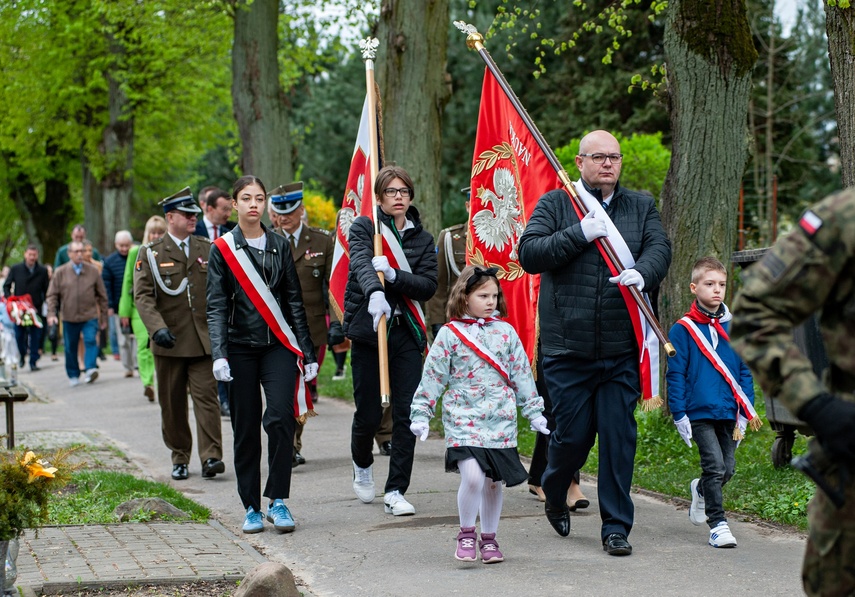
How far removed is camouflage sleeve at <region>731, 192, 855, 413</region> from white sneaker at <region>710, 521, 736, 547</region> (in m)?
3.31

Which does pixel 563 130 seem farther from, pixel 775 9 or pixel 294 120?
pixel 294 120

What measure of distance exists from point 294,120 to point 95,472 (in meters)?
34.1

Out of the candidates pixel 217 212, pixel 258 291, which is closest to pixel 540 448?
pixel 258 291

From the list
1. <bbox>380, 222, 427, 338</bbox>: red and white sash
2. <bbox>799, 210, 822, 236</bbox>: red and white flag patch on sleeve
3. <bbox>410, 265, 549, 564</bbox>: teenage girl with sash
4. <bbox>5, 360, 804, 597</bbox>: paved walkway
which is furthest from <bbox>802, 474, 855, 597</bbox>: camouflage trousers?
<bbox>380, 222, 427, 338</bbox>: red and white sash

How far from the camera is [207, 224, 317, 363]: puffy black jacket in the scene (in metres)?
7.20

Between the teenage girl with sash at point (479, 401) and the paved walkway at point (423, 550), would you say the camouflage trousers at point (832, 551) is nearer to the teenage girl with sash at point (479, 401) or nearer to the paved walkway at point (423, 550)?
the paved walkway at point (423, 550)

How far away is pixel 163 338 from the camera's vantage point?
9.23 meters

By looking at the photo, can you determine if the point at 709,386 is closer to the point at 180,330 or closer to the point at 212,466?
the point at 212,466

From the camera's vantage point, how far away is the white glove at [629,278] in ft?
19.9

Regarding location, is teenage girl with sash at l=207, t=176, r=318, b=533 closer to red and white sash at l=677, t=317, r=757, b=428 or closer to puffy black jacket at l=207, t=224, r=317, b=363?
puffy black jacket at l=207, t=224, r=317, b=363

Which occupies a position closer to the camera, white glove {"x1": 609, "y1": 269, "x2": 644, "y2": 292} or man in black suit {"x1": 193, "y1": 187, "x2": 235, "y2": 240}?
white glove {"x1": 609, "y1": 269, "x2": 644, "y2": 292}

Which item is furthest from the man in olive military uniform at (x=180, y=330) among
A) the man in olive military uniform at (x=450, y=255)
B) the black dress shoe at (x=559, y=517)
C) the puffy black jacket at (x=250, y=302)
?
the black dress shoe at (x=559, y=517)

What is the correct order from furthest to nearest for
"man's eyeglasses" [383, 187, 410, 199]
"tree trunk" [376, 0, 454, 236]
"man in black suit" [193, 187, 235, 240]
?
"tree trunk" [376, 0, 454, 236], "man in black suit" [193, 187, 235, 240], "man's eyeglasses" [383, 187, 410, 199]

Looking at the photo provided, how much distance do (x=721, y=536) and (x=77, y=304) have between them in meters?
13.4
